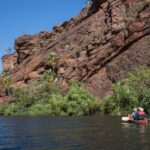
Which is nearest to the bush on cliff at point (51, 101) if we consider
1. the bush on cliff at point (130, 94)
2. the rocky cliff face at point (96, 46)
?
the rocky cliff face at point (96, 46)

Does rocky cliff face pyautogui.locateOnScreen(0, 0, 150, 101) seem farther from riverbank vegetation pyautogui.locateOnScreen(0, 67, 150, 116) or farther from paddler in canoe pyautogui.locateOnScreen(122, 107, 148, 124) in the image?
paddler in canoe pyautogui.locateOnScreen(122, 107, 148, 124)

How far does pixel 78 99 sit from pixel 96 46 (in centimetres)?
2722

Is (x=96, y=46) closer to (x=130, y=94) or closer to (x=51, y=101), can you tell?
(x=51, y=101)

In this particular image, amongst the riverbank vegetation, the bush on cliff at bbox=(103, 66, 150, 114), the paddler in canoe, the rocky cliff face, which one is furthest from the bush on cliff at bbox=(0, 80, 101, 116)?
the paddler in canoe

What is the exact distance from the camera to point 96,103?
3671 inches

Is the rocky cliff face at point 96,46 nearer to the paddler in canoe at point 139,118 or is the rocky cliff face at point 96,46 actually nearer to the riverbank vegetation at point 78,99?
the riverbank vegetation at point 78,99

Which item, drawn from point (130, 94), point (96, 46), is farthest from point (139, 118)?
point (96, 46)

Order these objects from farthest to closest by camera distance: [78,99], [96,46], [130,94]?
[96,46] → [78,99] → [130,94]

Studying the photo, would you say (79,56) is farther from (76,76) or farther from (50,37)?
(50,37)

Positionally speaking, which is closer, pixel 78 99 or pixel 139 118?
pixel 139 118

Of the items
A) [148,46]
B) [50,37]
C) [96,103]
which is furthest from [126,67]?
[50,37]

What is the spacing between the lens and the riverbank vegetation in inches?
3258

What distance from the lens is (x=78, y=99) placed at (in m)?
98.5

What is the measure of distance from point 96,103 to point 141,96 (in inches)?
587
